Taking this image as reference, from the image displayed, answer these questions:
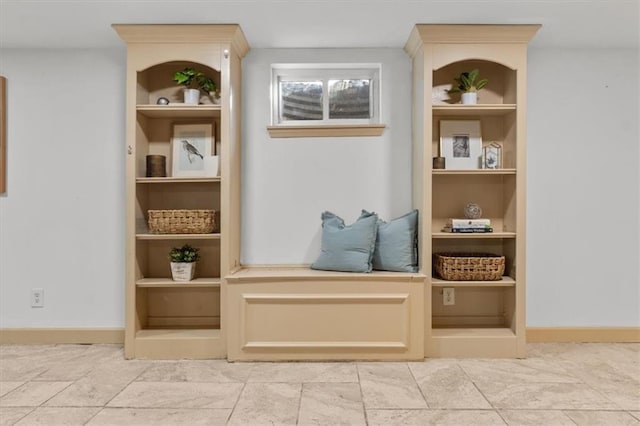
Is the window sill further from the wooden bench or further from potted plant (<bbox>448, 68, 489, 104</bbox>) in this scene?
the wooden bench

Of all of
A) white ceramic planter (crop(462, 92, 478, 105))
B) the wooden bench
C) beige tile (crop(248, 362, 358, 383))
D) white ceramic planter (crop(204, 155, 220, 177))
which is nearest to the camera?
beige tile (crop(248, 362, 358, 383))

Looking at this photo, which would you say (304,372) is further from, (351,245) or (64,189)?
(64,189)

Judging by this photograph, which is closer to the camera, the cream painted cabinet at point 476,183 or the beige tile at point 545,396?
the beige tile at point 545,396

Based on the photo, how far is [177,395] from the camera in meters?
2.24

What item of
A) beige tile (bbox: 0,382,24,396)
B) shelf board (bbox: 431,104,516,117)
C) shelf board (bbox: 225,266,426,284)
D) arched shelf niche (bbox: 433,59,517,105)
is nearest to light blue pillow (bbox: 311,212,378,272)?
shelf board (bbox: 225,266,426,284)

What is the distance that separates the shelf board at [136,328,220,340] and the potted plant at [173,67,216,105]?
1587 mm

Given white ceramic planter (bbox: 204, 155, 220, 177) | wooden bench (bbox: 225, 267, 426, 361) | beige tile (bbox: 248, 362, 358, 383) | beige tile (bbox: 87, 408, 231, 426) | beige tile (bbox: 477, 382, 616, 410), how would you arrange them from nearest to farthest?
beige tile (bbox: 87, 408, 231, 426)
beige tile (bbox: 477, 382, 616, 410)
beige tile (bbox: 248, 362, 358, 383)
wooden bench (bbox: 225, 267, 426, 361)
white ceramic planter (bbox: 204, 155, 220, 177)

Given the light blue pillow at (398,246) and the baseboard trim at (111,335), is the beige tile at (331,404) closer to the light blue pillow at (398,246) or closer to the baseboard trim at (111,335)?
the light blue pillow at (398,246)

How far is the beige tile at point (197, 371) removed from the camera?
2.47 m

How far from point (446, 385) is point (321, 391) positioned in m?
0.71

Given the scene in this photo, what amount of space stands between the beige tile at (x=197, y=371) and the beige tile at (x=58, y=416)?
0.42 metres

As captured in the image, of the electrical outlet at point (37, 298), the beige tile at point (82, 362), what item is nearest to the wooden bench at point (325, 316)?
the beige tile at point (82, 362)

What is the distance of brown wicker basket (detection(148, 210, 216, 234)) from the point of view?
282 cm

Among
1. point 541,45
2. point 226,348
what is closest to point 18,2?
point 226,348
